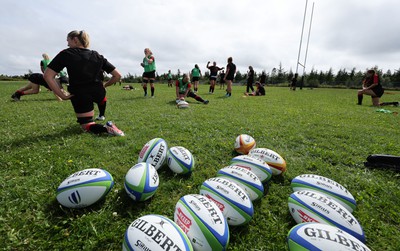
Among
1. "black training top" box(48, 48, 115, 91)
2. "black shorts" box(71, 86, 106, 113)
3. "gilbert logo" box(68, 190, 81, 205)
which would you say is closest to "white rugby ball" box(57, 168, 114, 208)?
"gilbert logo" box(68, 190, 81, 205)

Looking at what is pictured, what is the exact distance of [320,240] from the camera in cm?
160

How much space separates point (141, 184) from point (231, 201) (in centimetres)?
103

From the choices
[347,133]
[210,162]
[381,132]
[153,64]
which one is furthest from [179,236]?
[153,64]

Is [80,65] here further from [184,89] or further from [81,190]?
[184,89]

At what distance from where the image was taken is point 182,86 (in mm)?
10031

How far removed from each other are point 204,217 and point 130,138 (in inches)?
120

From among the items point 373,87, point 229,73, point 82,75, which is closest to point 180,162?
point 82,75

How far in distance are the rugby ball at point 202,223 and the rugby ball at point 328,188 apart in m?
1.26

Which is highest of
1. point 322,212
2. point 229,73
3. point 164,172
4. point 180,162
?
point 229,73

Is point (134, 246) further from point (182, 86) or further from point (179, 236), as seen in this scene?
point (182, 86)

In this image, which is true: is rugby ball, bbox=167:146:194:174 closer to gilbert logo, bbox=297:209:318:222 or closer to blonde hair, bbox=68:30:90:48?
gilbert logo, bbox=297:209:318:222

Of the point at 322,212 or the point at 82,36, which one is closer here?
the point at 322,212

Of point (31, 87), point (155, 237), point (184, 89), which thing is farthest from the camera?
point (184, 89)

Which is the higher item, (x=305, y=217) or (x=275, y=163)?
(x=275, y=163)
